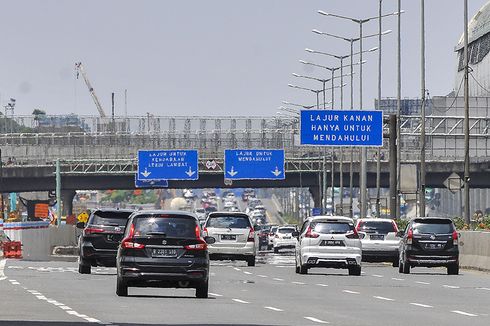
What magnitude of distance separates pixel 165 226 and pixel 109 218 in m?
14.4

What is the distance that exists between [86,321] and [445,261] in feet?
88.4

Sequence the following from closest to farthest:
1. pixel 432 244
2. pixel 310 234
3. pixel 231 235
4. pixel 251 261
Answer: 1. pixel 310 234
2. pixel 432 244
3. pixel 231 235
4. pixel 251 261

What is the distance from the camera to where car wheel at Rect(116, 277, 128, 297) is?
32125mm

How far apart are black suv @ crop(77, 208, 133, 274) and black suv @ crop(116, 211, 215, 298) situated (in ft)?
44.5

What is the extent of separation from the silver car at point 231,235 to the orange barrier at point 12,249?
1086 cm

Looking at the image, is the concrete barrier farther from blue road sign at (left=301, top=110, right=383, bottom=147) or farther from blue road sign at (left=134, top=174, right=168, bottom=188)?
blue road sign at (left=134, top=174, right=168, bottom=188)

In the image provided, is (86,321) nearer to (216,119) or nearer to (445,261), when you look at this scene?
(445,261)

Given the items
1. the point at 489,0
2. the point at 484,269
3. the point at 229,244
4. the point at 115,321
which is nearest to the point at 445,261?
the point at 484,269

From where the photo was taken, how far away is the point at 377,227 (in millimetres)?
57562

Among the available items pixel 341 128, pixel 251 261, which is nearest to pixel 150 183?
pixel 341 128

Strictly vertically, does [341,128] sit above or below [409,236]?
above

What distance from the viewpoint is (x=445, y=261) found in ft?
162

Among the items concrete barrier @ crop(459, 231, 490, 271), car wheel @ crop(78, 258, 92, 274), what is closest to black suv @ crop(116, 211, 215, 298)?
car wheel @ crop(78, 258, 92, 274)

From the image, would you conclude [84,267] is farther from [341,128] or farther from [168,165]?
[168,165]
